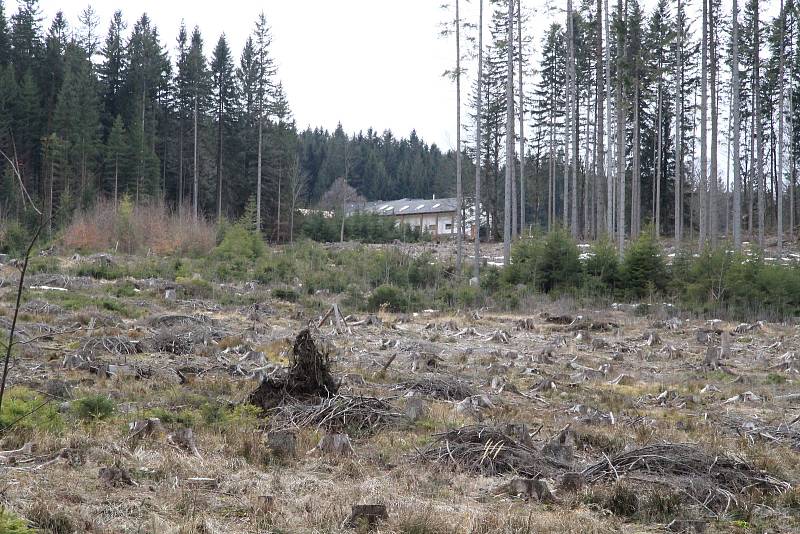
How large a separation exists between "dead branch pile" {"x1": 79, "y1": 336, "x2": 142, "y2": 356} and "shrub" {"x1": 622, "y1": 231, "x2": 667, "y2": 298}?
51.0ft

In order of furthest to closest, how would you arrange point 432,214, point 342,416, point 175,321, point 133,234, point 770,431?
1. point 432,214
2. point 133,234
3. point 175,321
4. point 770,431
5. point 342,416

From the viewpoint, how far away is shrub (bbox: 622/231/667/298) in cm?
2181

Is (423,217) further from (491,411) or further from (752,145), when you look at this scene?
(491,411)

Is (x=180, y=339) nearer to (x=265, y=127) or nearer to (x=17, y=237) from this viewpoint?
(x=17, y=237)

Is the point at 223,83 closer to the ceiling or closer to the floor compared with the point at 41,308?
closer to the ceiling

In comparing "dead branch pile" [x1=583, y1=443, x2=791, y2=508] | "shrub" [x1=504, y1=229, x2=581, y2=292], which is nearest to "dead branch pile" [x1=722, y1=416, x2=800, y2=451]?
"dead branch pile" [x1=583, y1=443, x2=791, y2=508]

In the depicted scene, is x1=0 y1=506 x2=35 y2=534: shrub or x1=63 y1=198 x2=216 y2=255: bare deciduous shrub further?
x1=63 y1=198 x2=216 y2=255: bare deciduous shrub

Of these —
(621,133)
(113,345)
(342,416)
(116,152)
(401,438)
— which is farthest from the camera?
(116,152)

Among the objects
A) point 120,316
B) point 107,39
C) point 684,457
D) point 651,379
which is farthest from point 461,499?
point 107,39

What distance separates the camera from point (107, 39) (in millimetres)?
55344

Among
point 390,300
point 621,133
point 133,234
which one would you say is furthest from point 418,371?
point 133,234

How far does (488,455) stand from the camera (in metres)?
5.75

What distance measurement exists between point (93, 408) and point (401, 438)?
2.94m

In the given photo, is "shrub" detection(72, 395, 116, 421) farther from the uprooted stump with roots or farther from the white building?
the white building
